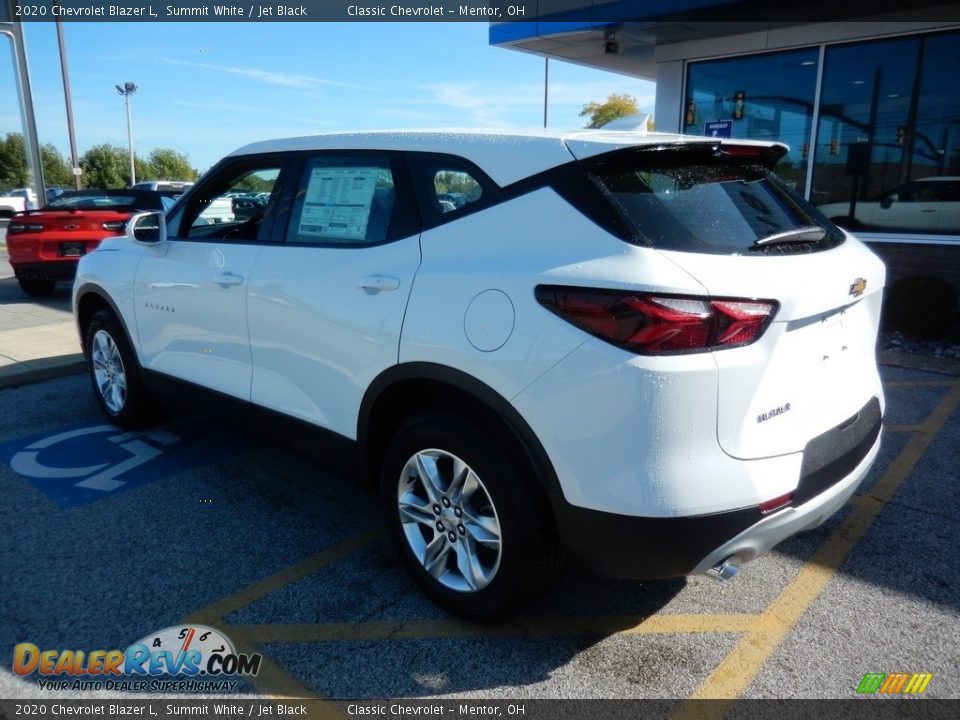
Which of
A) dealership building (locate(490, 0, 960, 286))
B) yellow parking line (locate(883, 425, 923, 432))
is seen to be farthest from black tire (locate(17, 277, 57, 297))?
yellow parking line (locate(883, 425, 923, 432))

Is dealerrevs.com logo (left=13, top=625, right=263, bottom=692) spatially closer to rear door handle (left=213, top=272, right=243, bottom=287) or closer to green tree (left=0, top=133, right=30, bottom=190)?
rear door handle (left=213, top=272, right=243, bottom=287)

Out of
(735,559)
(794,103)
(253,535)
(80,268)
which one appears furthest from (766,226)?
(794,103)

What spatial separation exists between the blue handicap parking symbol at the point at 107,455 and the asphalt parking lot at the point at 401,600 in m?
0.03

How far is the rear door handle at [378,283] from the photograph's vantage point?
8.84ft

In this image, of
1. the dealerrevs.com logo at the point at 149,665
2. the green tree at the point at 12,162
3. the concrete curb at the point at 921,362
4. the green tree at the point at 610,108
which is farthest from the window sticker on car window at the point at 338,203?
the green tree at the point at 12,162

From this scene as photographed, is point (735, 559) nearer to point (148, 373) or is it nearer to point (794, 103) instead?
point (148, 373)

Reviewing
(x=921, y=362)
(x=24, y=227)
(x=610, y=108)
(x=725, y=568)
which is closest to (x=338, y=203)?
(x=725, y=568)

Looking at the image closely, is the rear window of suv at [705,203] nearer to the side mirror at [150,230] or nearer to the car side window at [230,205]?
the car side window at [230,205]

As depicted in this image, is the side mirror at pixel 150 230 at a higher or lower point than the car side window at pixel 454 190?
lower

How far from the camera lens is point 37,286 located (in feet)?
34.8

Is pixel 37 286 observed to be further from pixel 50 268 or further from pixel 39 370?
pixel 39 370

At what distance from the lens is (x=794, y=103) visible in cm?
952

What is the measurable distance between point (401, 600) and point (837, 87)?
910 cm

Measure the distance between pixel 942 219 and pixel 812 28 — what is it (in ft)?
9.45
